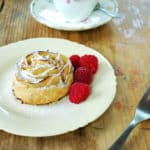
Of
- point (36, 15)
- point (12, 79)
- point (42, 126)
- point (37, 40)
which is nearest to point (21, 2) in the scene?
point (36, 15)

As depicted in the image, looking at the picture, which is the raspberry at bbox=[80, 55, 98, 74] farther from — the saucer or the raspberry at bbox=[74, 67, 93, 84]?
the saucer

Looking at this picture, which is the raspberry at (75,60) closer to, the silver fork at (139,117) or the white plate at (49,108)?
the white plate at (49,108)

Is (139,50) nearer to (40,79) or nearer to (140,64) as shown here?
(140,64)

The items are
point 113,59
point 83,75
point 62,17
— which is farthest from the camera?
point 62,17

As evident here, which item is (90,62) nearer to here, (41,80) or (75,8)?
(41,80)

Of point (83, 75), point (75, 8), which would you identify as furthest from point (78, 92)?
point (75, 8)

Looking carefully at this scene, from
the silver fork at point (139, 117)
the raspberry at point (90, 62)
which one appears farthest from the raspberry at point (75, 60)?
the silver fork at point (139, 117)

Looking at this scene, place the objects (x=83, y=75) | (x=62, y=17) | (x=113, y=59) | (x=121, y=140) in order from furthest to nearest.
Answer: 1. (x=62, y=17)
2. (x=113, y=59)
3. (x=83, y=75)
4. (x=121, y=140)
